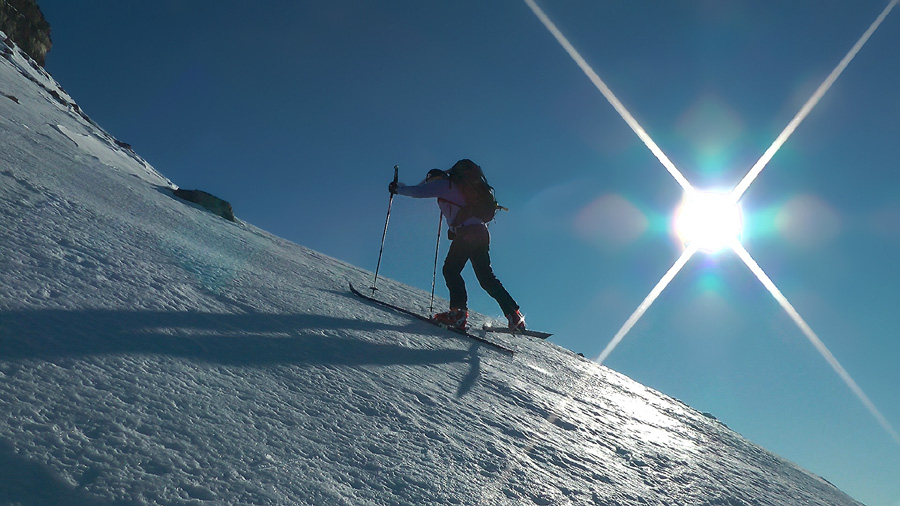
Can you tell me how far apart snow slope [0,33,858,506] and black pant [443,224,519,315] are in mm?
1698

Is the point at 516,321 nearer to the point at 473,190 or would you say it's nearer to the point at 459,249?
the point at 459,249

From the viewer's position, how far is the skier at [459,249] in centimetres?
579

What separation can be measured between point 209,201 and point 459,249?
698 centimetres

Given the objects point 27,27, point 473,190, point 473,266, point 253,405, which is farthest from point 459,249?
point 27,27

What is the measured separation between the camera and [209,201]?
10773 millimetres

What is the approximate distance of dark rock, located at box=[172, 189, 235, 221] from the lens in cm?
1066

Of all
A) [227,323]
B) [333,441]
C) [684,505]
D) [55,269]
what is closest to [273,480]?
[333,441]

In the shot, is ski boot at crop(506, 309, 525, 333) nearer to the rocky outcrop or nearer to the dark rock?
the dark rock

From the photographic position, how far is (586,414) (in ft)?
11.5

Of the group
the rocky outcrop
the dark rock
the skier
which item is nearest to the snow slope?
the skier

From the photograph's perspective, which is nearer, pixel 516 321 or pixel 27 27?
pixel 516 321

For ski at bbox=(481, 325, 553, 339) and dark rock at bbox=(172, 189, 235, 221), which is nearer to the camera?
ski at bbox=(481, 325, 553, 339)

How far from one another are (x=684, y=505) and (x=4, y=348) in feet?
8.74

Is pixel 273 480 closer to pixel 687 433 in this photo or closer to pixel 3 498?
pixel 3 498
